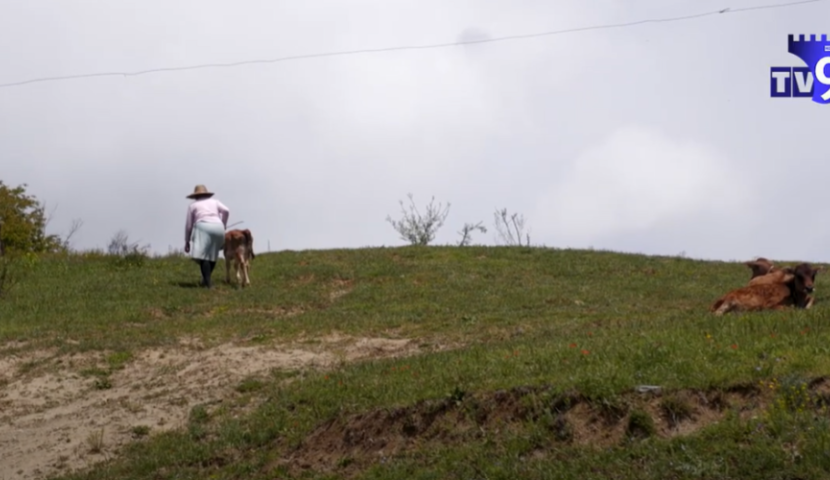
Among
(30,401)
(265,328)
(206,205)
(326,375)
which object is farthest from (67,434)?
(206,205)

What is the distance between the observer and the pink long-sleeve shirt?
21203 millimetres

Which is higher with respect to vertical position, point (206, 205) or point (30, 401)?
point (206, 205)

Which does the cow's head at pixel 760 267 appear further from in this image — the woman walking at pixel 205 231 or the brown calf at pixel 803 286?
the woman walking at pixel 205 231

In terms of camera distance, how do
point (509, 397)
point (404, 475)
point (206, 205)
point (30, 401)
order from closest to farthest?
point (404, 475) < point (509, 397) < point (30, 401) < point (206, 205)

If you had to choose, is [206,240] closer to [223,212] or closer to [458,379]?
[223,212]

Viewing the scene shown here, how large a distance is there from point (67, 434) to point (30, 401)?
1.70 meters

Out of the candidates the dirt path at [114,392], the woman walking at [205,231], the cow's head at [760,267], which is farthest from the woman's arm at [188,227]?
the cow's head at [760,267]

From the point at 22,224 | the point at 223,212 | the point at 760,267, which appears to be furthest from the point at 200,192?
the point at 22,224

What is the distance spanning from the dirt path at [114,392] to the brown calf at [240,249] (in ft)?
17.3

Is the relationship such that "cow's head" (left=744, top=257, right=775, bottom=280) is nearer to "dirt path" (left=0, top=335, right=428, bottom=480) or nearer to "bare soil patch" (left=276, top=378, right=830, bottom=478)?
"dirt path" (left=0, top=335, right=428, bottom=480)

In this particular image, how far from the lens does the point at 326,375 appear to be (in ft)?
42.5

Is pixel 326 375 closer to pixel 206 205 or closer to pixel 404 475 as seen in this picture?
pixel 404 475

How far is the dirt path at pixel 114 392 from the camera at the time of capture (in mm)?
11969

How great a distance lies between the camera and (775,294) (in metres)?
14.7
